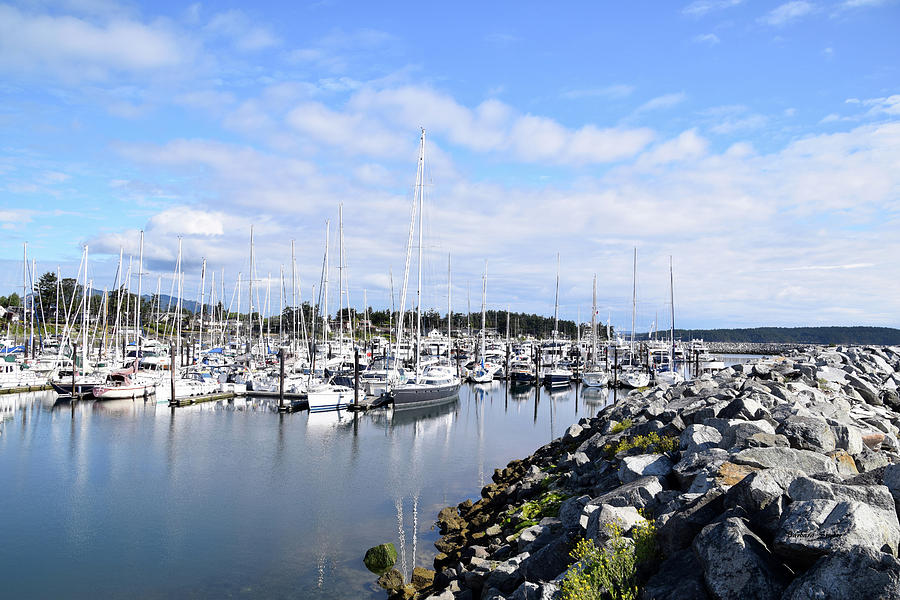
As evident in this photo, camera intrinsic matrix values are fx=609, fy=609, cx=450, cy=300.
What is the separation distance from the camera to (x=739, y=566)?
7.98 metres

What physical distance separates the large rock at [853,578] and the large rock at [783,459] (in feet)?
15.7

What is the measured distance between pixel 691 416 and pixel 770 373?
18.7 m

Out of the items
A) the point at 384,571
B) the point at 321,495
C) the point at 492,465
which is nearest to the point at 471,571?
A: the point at 384,571

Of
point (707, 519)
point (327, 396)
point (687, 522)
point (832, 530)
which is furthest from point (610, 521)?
point (327, 396)

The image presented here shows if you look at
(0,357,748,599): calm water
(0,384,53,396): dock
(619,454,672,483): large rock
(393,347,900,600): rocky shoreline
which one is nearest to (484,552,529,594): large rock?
(393,347,900,600): rocky shoreline

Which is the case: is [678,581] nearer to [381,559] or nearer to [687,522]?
[687,522]

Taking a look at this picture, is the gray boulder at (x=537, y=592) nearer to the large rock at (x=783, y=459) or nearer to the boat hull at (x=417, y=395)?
the large rock at (x=783, y=459)

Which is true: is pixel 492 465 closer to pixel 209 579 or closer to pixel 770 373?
pixel 770 373

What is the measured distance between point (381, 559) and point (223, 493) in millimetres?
12084

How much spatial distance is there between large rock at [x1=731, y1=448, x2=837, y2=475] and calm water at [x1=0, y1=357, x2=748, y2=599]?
37.7 feet

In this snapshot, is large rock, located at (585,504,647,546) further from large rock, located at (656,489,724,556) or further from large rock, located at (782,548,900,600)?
large rock, located at (782,548,900,600)

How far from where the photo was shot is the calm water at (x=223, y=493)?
766 inches

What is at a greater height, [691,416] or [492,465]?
[691,416]

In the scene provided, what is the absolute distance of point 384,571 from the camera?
19375 mm
